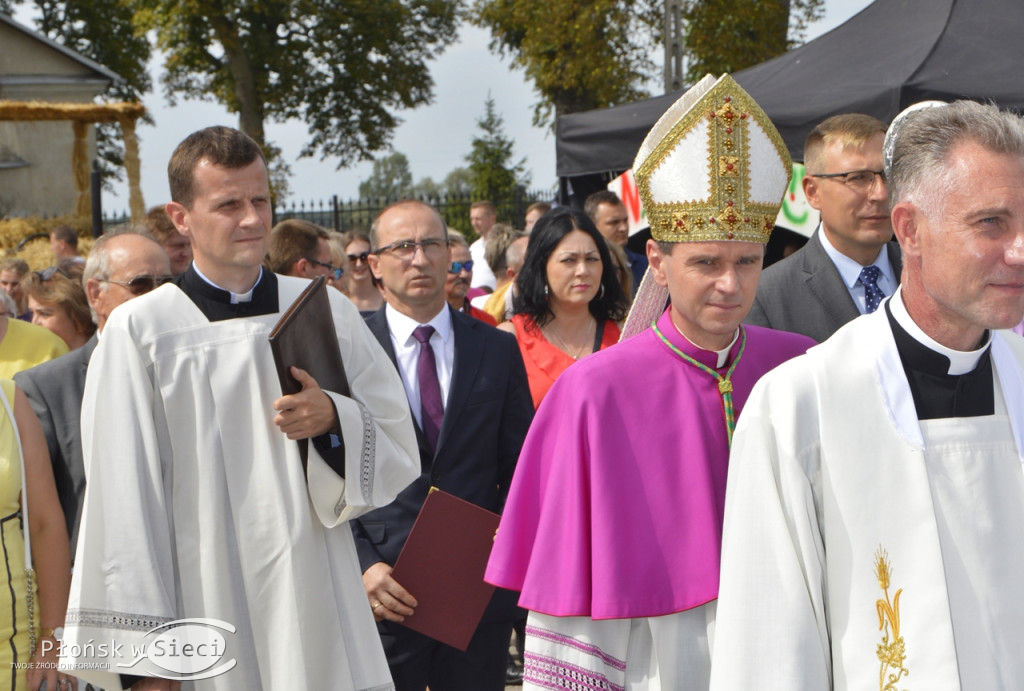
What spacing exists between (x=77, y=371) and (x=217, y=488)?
3.33 ft

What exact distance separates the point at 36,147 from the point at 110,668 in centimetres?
1898

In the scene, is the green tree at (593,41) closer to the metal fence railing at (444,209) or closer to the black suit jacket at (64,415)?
the metal fence railing at (444,209)

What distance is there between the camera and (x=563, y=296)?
477cm

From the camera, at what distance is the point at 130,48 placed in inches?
1368

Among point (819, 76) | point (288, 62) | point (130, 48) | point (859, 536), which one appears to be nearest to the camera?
point (859, 536)

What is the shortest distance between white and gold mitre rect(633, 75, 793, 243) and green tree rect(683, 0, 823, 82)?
13.1 meters

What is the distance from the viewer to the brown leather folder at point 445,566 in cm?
352

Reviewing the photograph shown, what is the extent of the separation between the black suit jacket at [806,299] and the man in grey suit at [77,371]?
7.15 ft

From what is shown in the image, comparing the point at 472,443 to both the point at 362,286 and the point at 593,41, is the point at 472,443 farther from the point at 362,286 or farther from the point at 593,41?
the point at 593,41

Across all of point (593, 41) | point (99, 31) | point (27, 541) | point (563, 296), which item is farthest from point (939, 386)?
point (99, 31)

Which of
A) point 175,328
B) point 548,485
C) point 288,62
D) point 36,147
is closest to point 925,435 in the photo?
point 548,485

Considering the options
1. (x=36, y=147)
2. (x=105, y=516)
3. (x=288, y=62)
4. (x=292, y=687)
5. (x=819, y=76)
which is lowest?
(x=292, y=687)

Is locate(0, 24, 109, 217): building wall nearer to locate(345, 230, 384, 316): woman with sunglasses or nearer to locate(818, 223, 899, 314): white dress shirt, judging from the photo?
locate(345, 230, 384, 316): woman with sunglasses

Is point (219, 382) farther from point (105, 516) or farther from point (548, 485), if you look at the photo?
point (548, 485)
